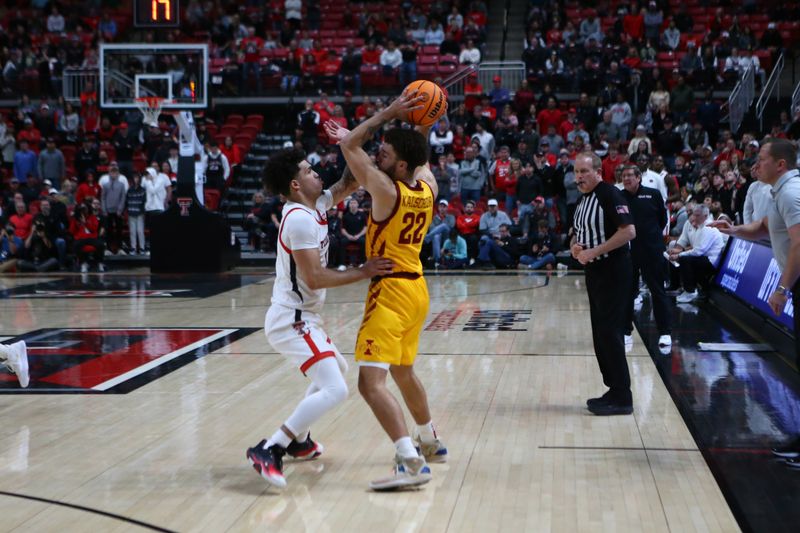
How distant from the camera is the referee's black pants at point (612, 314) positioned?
6.62 m

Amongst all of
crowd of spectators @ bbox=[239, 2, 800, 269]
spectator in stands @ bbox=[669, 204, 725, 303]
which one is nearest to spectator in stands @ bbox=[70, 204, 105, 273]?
crowd of spectators @ bbox=[239, 2, 800, 269]

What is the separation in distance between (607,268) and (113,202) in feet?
48.9

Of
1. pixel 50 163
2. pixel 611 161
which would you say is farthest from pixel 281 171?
pixel 50 163

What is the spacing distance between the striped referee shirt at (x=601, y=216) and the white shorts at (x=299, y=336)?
92.0 inches

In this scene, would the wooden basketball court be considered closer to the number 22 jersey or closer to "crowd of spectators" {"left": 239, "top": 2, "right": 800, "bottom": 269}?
the number 22 jersey

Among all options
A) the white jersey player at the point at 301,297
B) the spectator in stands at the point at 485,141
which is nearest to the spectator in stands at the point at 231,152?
the spectator in stands at the point at 485,141

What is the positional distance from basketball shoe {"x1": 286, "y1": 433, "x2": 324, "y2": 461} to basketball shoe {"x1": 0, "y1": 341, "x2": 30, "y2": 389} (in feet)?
9.91

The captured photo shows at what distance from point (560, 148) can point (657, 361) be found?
1167 cm

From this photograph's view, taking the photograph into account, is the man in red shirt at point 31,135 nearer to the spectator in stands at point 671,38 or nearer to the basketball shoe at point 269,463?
the spectator in stands at point 671,38

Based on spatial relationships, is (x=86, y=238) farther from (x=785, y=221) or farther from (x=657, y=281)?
(x=785, y=221)

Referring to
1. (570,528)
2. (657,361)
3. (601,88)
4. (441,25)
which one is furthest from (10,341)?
(441,25)

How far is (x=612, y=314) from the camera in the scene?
21.9 ft

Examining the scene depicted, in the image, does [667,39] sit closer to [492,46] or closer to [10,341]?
[492,46]

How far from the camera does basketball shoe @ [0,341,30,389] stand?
749cm
